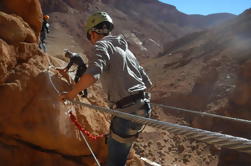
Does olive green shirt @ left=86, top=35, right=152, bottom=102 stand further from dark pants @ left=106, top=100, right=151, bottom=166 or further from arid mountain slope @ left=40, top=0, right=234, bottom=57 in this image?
arid mountain slope @ left=40, top=0, right=234, bottom=57

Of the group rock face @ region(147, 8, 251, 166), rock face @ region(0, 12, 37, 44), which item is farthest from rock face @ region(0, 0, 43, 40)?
rock face @ region(147, 8, 251, 166)

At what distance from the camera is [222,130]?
13562 millimetres

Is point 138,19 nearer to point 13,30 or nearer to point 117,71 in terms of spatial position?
point 13,30

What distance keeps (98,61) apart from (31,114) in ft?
8.65

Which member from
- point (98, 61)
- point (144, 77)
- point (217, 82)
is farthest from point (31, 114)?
point (217, 82)

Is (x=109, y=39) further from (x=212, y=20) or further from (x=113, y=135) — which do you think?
(x=212, y=20)

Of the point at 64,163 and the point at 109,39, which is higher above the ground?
the point at 109,39

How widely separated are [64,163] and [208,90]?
15.2 m

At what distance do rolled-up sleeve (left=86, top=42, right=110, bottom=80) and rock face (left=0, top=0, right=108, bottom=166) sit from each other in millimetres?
2424

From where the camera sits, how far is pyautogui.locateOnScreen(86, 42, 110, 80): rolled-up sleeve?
109 inches

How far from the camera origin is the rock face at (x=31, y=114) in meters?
4.99

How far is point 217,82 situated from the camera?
1925 centimetres

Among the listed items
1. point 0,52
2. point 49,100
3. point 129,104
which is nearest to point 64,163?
point 49,100

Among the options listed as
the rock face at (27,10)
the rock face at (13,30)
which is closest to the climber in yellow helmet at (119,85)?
the rock face at (13,30)
